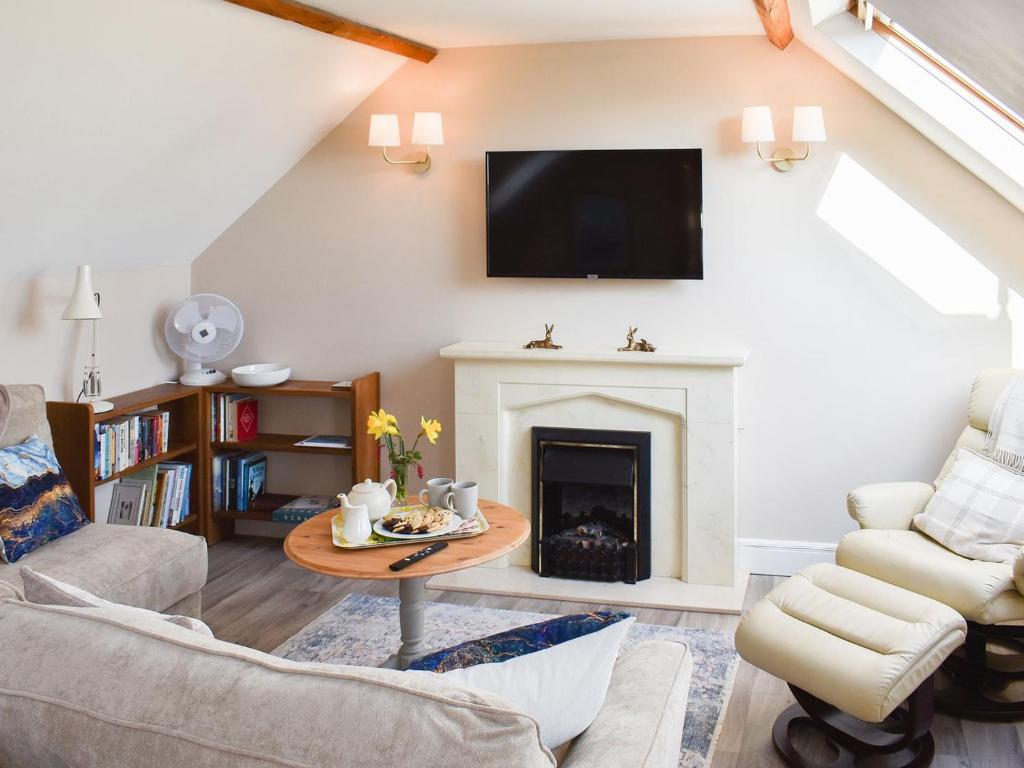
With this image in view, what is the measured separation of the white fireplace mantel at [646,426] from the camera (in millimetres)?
4250

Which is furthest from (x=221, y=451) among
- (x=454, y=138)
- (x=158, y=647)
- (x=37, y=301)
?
(x=158, y=647)

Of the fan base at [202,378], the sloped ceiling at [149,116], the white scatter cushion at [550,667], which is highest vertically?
the sloped ceiling at [149,116]

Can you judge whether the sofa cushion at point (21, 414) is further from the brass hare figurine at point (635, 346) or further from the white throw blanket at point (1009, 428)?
the white throw blanket at point (1009, 428)

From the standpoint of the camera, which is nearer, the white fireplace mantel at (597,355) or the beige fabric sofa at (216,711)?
the beige fabric sofa at (216,711)

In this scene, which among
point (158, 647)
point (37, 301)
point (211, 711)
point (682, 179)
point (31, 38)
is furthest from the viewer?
point (682, 179)

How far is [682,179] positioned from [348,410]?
2008mm

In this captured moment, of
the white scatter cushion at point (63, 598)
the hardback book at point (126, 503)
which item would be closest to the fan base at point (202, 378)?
the hardback book at point (126, 503)

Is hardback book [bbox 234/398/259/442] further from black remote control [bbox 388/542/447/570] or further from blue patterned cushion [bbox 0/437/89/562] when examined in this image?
black remote control [bbox 388/542/447/570]

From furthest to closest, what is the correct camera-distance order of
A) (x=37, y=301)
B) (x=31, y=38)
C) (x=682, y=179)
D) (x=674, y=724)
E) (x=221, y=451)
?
(x=221, y=451)
(x=682, y=179)
(x=37, y=301)
(x=31, y=38)
(x=674, y=724)

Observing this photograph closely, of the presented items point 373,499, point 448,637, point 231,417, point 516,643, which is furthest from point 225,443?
point 516,643

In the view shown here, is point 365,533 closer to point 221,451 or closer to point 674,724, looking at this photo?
point 674,724

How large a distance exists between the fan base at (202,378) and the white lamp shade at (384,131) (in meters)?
1.41

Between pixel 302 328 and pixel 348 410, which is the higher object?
pixel 302 328

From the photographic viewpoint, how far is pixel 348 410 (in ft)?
16.5
